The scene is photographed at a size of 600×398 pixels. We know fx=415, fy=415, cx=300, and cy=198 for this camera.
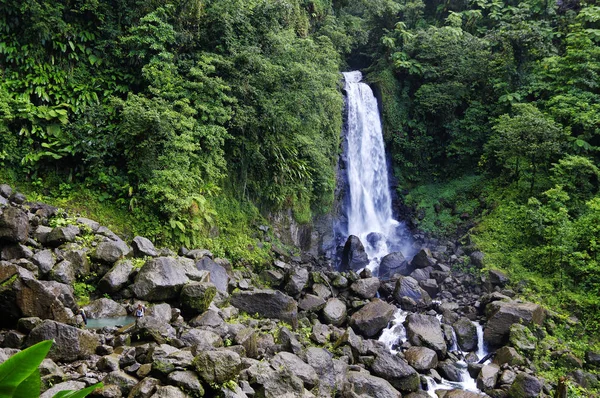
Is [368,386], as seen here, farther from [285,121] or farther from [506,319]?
[285,121]

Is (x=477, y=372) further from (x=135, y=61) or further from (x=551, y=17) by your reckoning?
(x=551, y=17)

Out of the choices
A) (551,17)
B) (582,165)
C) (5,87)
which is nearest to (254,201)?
(5,87)

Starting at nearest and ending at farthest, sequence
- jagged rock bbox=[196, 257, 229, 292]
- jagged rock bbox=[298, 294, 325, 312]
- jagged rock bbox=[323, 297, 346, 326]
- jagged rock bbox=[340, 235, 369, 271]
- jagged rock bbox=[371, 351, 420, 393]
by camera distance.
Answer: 1. jagged rock bbox=[371, 351, 420, 393]
2. jagged rock bbox=[196, 257, 229, 292]
3. jagged rock bbox=[323, 297, 346, 326]
4. jagged rock bbox=[298, 294, 325, 312]
5. jagged rock bbox=[340, 235, 369, 271]

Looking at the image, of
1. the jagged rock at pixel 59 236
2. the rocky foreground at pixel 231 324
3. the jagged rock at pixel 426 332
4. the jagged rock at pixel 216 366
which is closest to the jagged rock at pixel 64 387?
the rocky foreground at pixel 231 324

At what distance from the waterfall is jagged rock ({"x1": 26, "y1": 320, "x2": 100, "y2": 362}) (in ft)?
43.7

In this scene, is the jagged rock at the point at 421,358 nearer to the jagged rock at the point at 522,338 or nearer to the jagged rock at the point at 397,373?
the jagged rock at the point at 397,373

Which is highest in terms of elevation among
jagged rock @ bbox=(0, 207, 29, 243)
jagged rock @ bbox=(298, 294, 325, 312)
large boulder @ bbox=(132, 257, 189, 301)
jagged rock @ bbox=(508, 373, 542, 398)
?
jagged rock @ bbox=(0, 207, 29, 243)

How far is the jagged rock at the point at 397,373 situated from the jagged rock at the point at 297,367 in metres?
2.30

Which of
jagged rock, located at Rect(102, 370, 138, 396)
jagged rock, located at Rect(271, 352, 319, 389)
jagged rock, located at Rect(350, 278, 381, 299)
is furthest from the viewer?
jagged rock, located at Rect(350, 278, 381, 299)

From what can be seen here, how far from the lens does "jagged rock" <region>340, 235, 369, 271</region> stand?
15844 millimetres

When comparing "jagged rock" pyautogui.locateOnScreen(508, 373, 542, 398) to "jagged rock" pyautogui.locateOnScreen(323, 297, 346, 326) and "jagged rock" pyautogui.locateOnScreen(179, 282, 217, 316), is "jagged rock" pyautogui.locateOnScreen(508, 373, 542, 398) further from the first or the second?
"jagged rock" pyautogui.locateOnScreen(179, 282, 217, 316)

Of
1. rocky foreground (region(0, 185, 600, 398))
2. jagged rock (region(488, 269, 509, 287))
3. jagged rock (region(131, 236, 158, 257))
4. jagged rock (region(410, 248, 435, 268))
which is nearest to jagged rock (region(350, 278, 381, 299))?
rocky foreground (region(0, 185, 600, 398))

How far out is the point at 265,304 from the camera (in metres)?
9.48

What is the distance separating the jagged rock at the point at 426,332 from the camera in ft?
34.0
